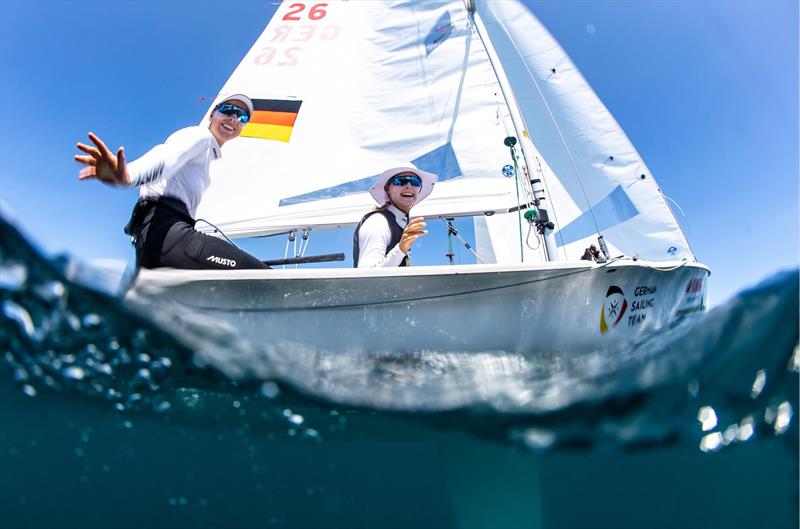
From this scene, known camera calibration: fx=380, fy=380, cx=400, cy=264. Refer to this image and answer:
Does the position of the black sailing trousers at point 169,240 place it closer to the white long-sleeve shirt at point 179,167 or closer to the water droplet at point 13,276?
the white long-sleeve shirt at point 179,167

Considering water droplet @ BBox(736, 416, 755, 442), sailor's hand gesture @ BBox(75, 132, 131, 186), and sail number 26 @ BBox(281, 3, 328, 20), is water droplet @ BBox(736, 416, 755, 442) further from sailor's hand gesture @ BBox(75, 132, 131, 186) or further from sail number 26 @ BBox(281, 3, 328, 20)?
sail number 26 @ BBox(281, 3, 328, 20)

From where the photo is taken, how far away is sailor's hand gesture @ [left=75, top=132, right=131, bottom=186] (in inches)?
65.2

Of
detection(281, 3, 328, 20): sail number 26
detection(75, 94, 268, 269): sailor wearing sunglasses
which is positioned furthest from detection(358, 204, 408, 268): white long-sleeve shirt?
detection(281, 3, 328, 20): sail number 26

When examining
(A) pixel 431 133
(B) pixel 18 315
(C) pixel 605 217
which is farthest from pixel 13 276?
(C) pixel 605 217

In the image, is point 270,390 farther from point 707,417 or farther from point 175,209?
point 707,417

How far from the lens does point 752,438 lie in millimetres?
1699

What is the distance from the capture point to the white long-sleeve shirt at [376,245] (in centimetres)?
234

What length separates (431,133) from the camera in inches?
186

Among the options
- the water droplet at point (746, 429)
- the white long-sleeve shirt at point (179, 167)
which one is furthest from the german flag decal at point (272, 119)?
the water droplet at point (746, 429)

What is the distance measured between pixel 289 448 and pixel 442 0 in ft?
20.1

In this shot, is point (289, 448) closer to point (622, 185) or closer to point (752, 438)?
point (752, 438)

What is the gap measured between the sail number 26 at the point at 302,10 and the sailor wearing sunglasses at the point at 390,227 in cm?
452

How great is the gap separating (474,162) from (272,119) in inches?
112

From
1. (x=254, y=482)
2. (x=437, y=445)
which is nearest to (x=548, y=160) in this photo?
(x=437, y=445)
